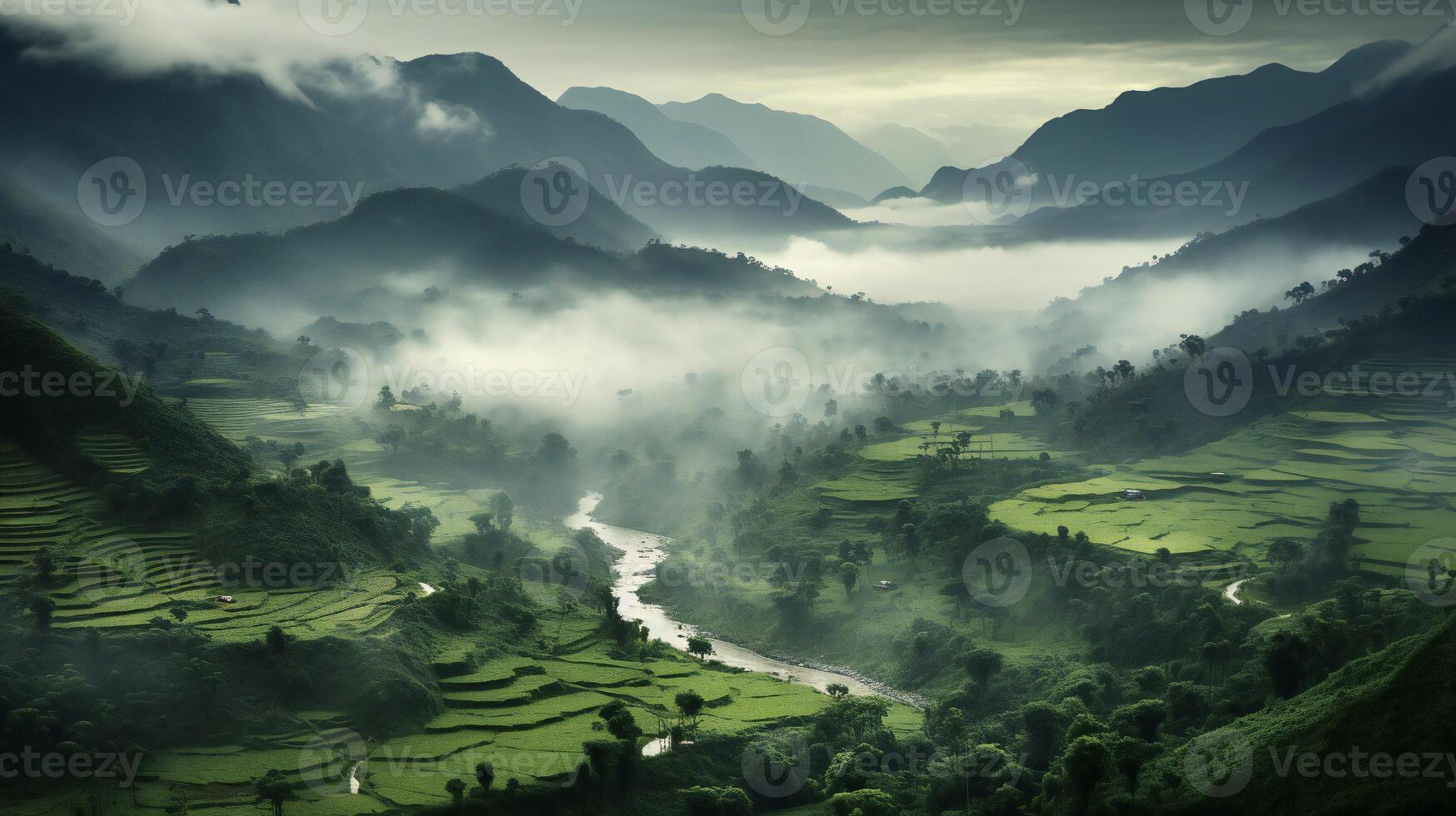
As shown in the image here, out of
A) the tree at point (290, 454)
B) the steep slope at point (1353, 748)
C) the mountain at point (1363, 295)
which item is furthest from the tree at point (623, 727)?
the mountain at point (1363, 295)

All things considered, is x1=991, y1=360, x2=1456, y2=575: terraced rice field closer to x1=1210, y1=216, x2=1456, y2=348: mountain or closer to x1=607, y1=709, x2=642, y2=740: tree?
x1=1210, y1=216, x2=1456, y2=348: mountain

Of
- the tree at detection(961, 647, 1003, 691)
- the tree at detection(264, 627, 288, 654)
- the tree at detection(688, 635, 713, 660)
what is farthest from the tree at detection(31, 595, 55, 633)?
the tree at detection(961, 647, 1003, 691)

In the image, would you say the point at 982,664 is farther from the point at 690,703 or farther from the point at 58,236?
the point at 58,236

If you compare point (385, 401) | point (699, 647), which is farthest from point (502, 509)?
point (699, 647)

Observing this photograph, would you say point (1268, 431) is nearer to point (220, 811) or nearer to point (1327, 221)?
point (220, 811)

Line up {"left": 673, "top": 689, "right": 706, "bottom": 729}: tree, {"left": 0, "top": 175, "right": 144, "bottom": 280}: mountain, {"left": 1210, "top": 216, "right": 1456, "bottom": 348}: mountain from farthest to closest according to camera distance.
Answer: {"left": 0, "top": 175, "right": 144, "bottom": 280}: mountain
{"left": 1210, "top": 216, "right": 1456, "bottom": 348}: mountain
{"left": 673, "top": 689, "right": 706, "bottom": 729}: tree
